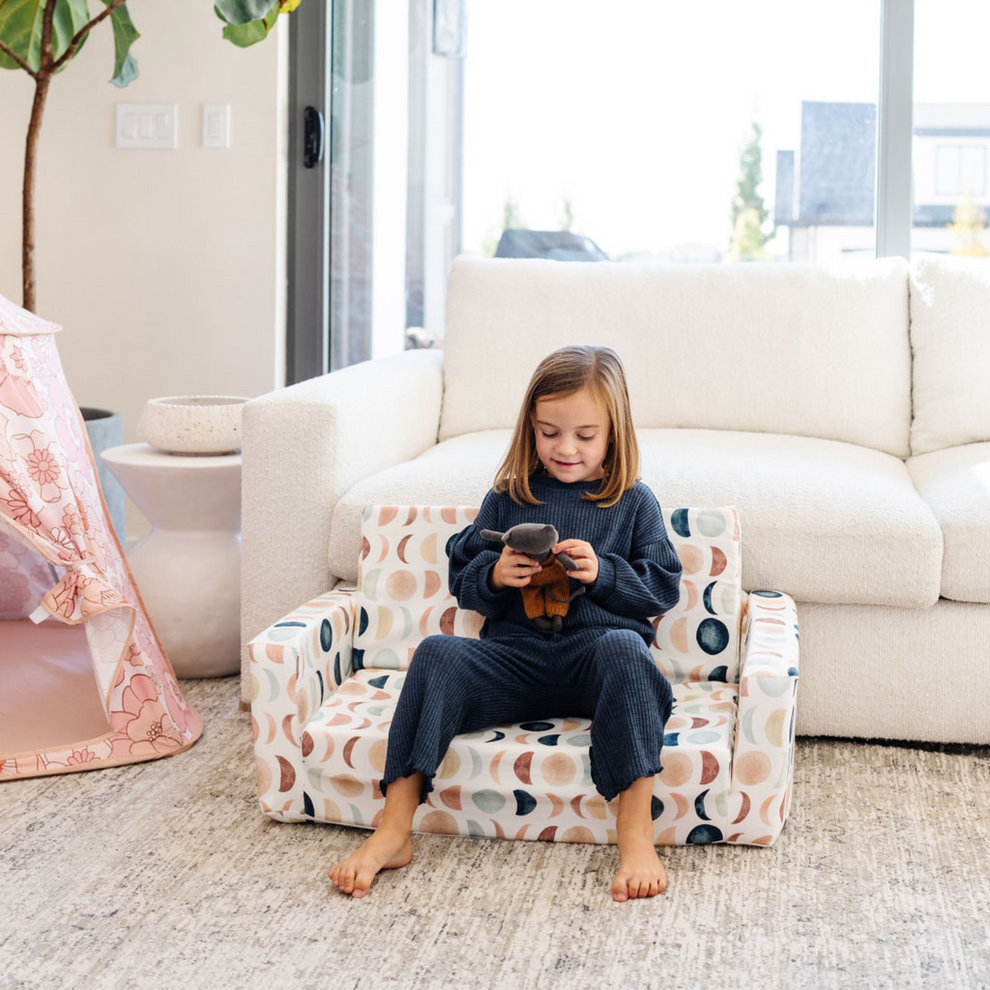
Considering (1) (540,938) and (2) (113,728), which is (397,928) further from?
(2) (113,728)

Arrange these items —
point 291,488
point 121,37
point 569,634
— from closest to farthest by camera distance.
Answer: point 569,634 < point 291,488 < point 121,37

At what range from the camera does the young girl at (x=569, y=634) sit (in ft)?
4.78

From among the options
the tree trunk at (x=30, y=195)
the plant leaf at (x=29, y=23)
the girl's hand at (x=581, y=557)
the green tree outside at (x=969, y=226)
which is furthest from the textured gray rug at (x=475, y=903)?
the plant leaf at (x=29, y=23)

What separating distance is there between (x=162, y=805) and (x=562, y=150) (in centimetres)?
203

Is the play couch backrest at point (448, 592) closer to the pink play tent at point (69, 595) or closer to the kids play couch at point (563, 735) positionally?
the kids play couch at point (563, 735)

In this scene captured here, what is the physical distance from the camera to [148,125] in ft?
9.61

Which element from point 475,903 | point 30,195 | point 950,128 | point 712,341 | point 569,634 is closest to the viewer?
point 475,903

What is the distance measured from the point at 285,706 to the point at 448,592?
344mm

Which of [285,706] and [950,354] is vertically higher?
[950,354]

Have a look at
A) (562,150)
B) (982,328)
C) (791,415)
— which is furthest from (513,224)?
(982,328)

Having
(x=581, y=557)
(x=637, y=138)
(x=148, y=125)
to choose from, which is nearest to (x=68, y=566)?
(x=581, y=557)

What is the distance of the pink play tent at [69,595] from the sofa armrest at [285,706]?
1.12ft

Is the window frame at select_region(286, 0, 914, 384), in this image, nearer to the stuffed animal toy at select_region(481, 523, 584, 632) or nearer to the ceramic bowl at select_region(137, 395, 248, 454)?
the ceramic bowl at select_region(137, 395, 248, 454)

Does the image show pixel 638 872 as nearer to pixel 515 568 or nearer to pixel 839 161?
pixel 515 568
